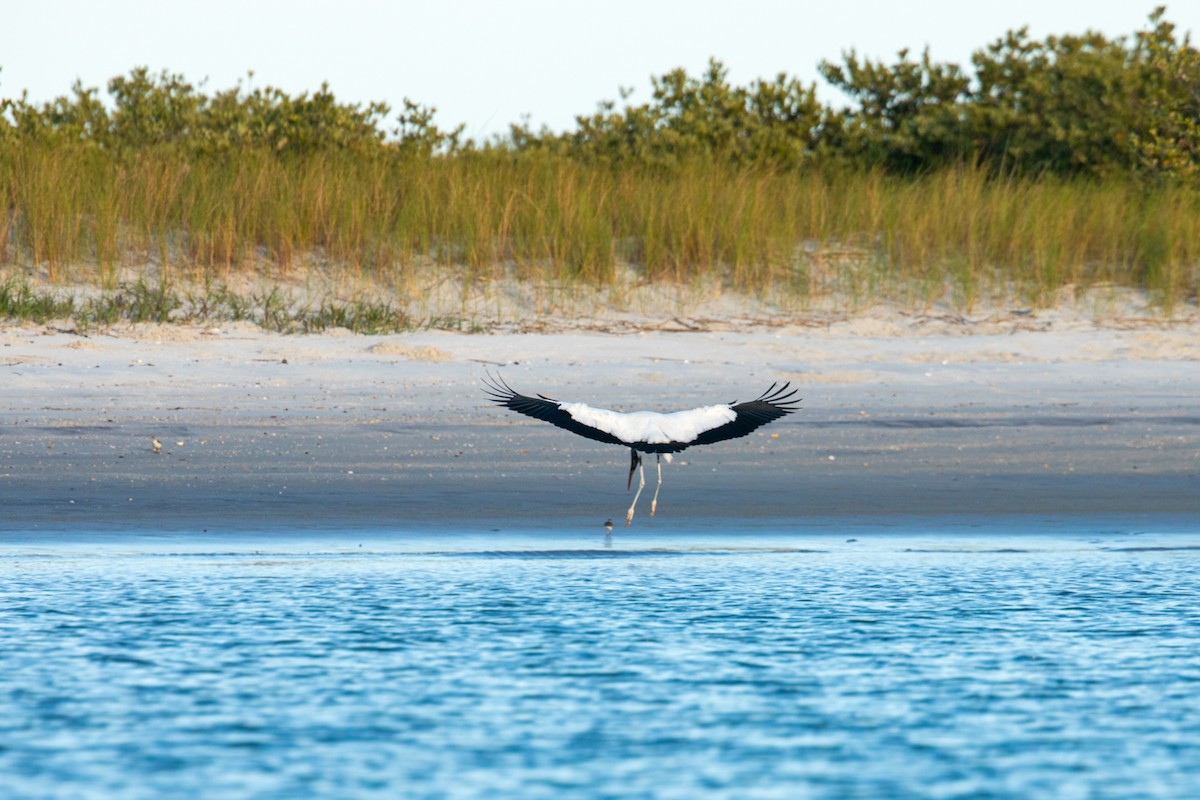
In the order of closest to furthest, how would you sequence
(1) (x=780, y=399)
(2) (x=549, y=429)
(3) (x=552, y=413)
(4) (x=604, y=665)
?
(4) (x=604, y=665) → (3) (x=552, y=413) → (1) (x=780, y=399) → (2) (x=549, y=429)

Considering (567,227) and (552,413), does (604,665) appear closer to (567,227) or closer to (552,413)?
(552,413)

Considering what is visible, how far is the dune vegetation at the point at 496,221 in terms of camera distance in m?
12.7

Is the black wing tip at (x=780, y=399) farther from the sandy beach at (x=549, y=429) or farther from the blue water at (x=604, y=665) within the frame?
the blue water at (x=604, y=665)

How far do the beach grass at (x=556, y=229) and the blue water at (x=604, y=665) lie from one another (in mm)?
6580

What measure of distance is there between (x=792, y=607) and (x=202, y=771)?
2.23 metres

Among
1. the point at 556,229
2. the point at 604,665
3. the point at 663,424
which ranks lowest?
the point at 604,665

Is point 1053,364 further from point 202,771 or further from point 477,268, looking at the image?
point 202,771

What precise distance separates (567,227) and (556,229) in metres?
0.09

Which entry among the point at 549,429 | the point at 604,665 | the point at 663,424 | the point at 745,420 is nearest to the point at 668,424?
the point at 663,424

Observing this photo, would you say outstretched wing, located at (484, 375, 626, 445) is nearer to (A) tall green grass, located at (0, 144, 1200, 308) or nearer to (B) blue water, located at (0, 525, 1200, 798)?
(B) blue water, located at (0, 525, 1200, 798)

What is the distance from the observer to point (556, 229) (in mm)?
13523

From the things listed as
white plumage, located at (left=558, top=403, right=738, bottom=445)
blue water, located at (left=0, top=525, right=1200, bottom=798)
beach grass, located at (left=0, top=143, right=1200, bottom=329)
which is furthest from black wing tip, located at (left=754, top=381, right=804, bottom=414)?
beach grass, located at (left=0, top=143, right=1200, bottom=329)

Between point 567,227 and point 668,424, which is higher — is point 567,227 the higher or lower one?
the higher one

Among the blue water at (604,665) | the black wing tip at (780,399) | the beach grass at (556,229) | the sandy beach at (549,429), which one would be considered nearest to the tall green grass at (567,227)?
the beach grass at (556,229)
